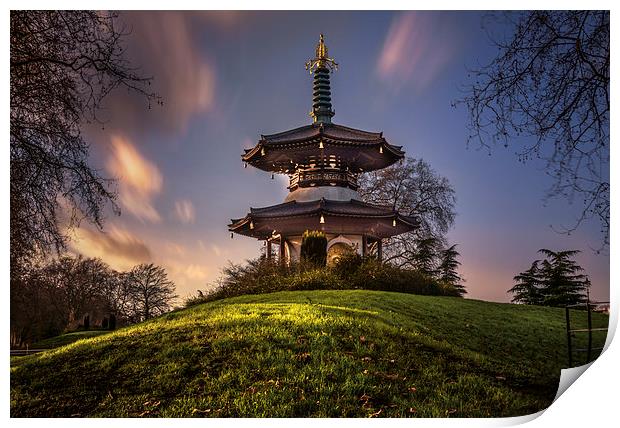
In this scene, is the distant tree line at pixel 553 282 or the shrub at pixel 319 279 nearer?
the distant tree line at pixel 553 282

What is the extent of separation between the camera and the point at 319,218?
11695 millimetres

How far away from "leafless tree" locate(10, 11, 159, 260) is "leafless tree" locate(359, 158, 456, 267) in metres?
7.94

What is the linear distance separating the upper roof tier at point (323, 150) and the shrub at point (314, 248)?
218 cm

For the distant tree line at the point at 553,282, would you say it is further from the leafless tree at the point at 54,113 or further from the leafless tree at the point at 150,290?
the leafless tree at the point at 54,113

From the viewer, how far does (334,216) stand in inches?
462

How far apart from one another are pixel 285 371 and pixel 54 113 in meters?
3.88

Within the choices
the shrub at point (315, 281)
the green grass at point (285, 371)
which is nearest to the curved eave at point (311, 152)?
the shrub at point (315, 281)

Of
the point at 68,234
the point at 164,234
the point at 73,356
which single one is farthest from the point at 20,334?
the point at 164,234

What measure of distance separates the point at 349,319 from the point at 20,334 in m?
3.80

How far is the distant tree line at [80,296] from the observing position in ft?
20.3

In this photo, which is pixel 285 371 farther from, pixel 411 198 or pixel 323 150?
pixel 411 198

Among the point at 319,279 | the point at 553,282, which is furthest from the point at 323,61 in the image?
the point at 553,282
